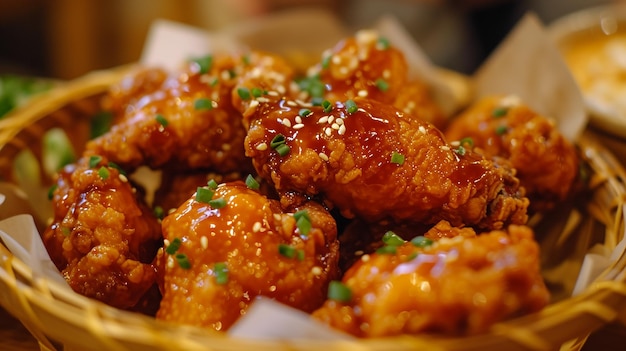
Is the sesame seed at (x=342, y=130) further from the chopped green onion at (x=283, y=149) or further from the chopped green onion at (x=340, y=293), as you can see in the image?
the chopped green onion at (x=340, y=293)

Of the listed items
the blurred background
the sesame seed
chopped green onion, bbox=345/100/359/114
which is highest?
chopped green onion, bbox=345/100/359/114

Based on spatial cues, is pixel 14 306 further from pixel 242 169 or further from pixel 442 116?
pixel 442 116

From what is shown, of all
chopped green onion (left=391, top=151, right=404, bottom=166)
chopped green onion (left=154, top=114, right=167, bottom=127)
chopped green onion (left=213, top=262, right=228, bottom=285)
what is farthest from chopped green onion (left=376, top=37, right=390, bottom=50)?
chopped green onion (left=213, top=262, right=228, bottom=285)

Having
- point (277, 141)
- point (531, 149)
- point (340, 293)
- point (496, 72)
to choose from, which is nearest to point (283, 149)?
point (277, 141)

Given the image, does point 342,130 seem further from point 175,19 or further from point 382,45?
point 175,19

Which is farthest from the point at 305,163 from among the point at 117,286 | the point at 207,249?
the point at 117,286

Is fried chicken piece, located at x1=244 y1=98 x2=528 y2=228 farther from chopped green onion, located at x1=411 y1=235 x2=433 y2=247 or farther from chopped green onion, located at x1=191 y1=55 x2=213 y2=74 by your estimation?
chopped green onion, located at x1=191 y1=55 x2=213 y2=74
